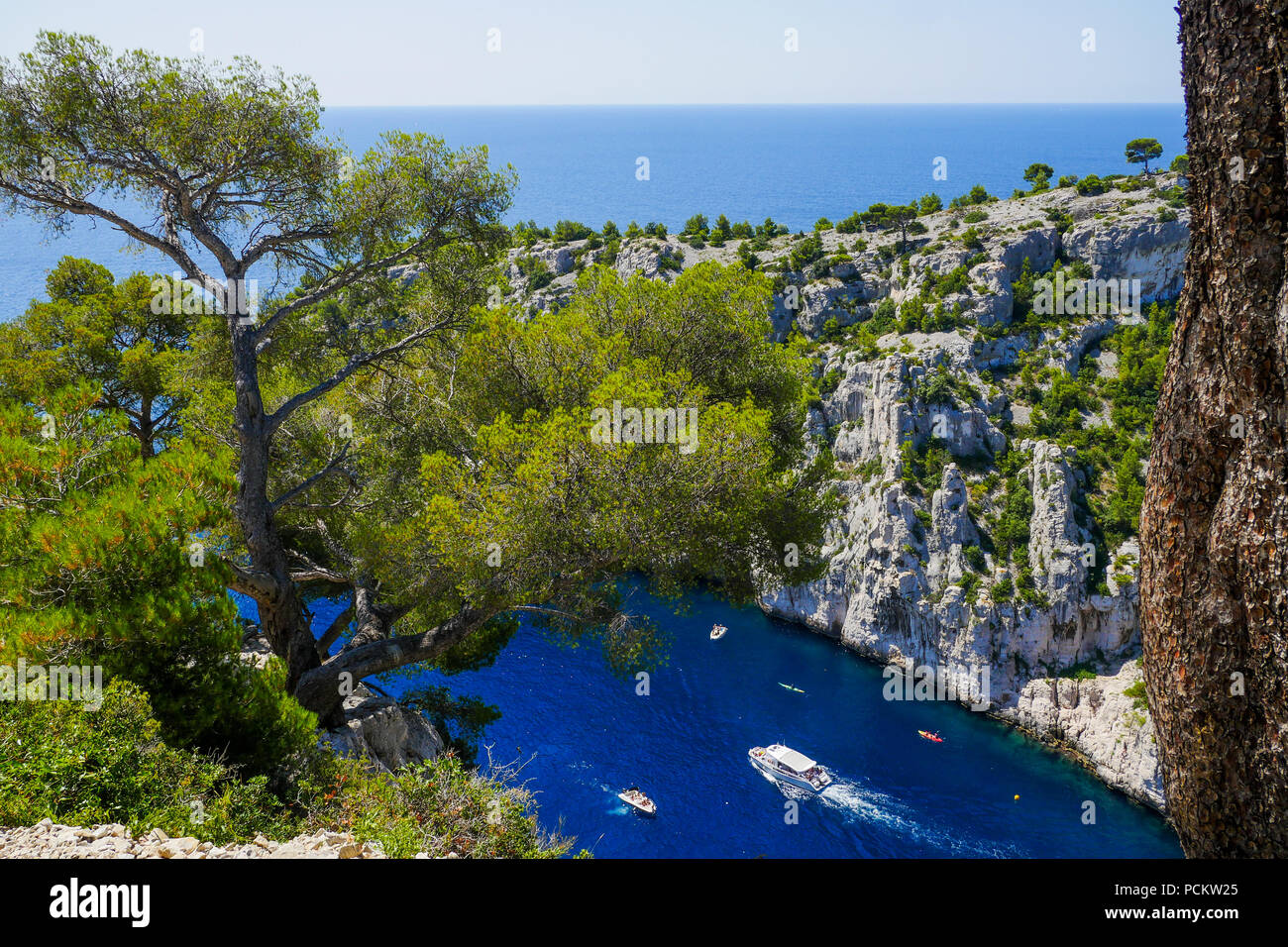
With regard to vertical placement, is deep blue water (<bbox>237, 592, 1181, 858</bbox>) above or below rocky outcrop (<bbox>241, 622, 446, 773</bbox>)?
below

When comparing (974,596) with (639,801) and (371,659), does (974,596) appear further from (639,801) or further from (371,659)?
(371,659)

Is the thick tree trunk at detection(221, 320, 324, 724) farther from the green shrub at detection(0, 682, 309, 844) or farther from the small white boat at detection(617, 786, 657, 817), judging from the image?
the small white boat at detection(617, 786, 657, 817)

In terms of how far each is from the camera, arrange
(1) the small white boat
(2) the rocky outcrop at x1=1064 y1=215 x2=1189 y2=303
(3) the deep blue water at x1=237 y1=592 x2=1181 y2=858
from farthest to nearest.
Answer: (2) the rocky outcrop at x1=1064 y1=215 x2=1189 y2=303 < (1) the small white boat < (3) the deep blue water at x1=237 y1=592 x2=1181 y2=858

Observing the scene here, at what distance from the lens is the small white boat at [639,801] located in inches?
1153

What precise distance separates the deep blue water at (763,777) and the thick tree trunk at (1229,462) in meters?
23.8

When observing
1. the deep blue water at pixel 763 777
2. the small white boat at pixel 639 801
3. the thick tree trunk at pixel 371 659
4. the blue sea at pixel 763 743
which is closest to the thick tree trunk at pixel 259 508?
the thick tree trunk at pixel 371 659

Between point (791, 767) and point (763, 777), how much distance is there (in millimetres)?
1353

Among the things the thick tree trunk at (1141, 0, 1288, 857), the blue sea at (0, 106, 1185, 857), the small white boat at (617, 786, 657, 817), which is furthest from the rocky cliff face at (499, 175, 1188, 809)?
the thick tree trunk at (1141, 0, 1288, 857)

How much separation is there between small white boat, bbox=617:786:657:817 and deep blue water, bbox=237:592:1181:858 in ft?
1.04

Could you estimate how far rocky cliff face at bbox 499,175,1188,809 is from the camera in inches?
1459

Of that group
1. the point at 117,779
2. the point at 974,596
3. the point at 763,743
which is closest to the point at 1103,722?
the point at 974,596
